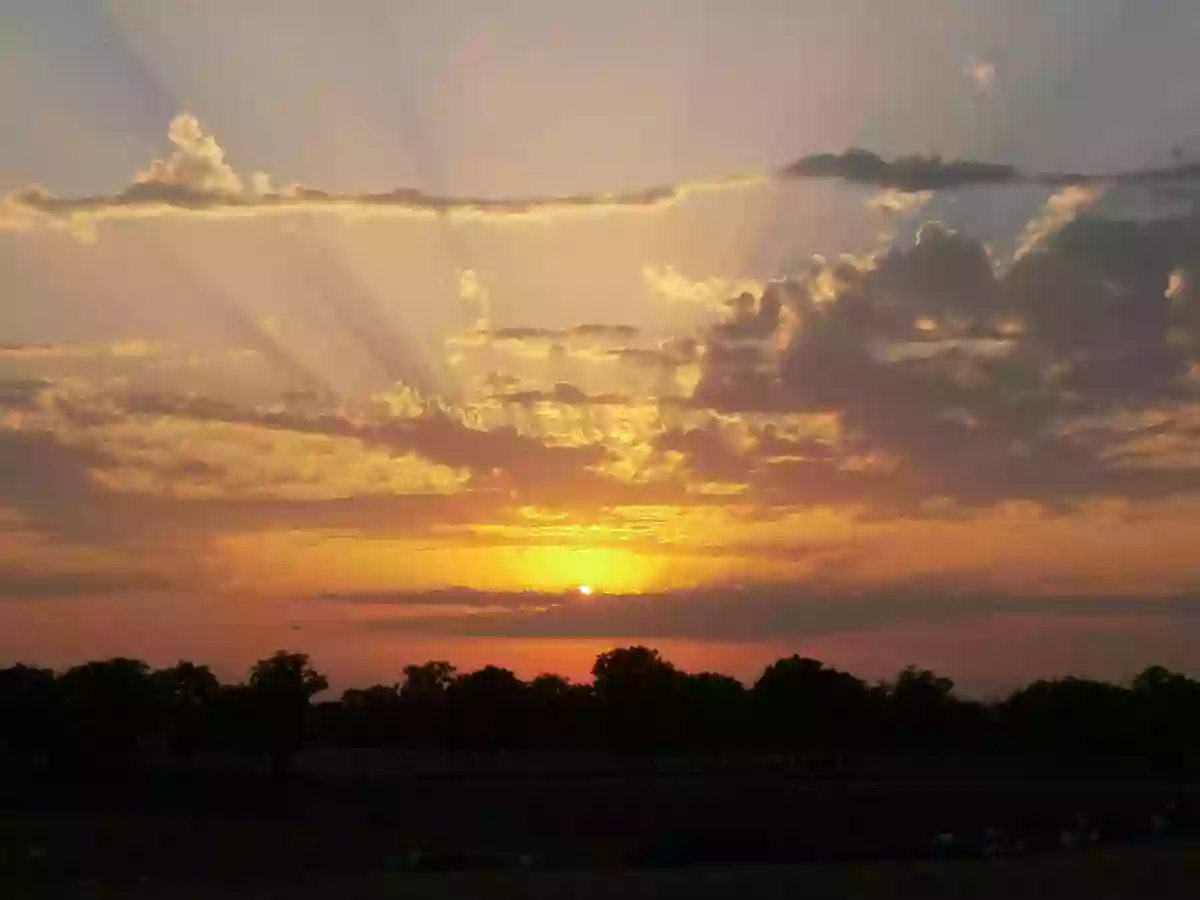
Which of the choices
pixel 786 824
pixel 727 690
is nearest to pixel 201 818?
pixel 786 824

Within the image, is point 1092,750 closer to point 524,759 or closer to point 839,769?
point 839,769

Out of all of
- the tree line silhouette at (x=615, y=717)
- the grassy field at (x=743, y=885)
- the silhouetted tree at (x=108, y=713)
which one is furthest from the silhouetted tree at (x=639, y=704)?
the grassy field at (x=743, y=885)

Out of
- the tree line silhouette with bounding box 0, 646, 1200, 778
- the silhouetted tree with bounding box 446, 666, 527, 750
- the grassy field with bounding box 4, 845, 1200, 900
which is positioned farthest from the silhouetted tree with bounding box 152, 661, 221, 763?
the grassy field with bounding box 4, 845, 1200, 900

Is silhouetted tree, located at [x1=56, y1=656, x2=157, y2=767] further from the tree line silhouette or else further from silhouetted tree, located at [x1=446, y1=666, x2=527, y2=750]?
silhouetted tree, located at [x1=446, y1=666, x2=527, y2=750]

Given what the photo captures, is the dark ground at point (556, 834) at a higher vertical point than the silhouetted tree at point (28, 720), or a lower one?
lower

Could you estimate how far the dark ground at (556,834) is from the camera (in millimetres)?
38156

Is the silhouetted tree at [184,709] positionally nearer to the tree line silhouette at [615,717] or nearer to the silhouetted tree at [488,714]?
the tree line silhouette at [615,717]

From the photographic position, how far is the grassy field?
3538 centimetres

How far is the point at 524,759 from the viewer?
110188 mm

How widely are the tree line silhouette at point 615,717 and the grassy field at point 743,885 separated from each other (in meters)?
51.0

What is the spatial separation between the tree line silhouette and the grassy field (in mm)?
51047

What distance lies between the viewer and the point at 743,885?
122 ft

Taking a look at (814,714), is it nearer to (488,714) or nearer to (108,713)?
(488,714)

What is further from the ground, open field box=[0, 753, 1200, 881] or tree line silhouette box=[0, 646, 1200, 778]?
tree line silhouette box=[0, 646, 1200, 778]
